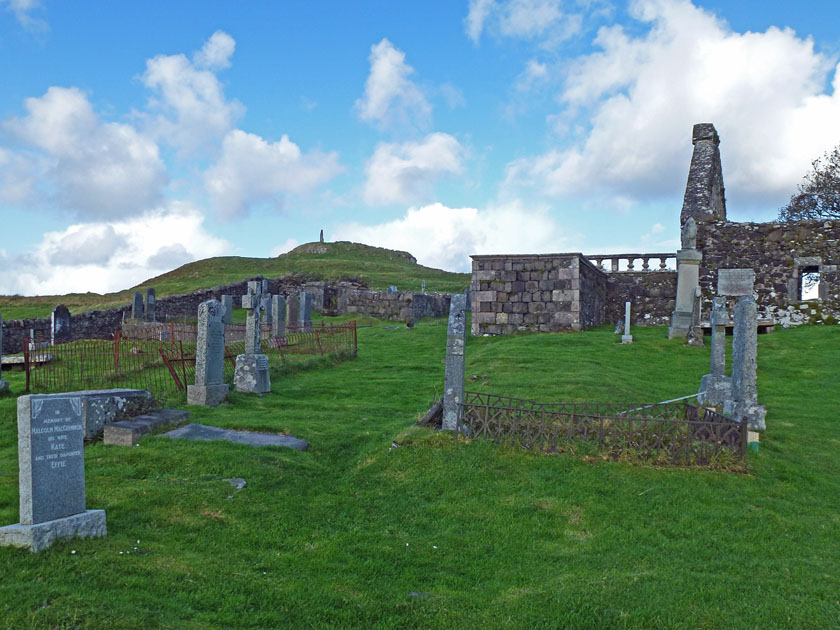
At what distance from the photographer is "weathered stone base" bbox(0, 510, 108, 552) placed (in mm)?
5195

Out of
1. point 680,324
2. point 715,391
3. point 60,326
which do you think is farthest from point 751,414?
point 60,326

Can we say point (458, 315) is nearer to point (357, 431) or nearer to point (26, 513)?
point (357, 431)

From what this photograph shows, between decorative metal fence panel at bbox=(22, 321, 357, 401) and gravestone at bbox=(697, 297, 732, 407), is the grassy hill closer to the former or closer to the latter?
decorative metal fence panel at bbox=(22, 321, 357, 401)

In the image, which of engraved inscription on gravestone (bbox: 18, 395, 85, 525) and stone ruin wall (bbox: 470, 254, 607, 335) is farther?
stone ruin wall (bbox: 470, 254, 607, 335)

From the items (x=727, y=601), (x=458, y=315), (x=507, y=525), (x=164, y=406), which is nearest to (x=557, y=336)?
(x=458, y=315)

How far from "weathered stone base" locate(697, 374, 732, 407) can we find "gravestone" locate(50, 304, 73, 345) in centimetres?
2693

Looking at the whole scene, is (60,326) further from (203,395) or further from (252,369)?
(203,395)

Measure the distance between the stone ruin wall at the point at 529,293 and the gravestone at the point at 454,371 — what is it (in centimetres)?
1328

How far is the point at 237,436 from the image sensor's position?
10242 mm

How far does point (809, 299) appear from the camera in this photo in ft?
85.0

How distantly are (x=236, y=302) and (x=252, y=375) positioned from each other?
27.0 metres

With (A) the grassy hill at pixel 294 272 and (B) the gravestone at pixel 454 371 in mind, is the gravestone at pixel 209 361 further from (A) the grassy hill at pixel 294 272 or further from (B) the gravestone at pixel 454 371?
(A) the grassy hill at pixel 294 272

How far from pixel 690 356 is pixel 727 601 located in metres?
14.4

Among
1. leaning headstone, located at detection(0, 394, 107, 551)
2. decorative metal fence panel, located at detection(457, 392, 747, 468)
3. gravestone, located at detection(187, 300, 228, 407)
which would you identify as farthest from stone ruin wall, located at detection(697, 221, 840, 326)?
leaning headstone, located at detection(0, 394, 107, 551)
